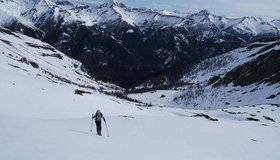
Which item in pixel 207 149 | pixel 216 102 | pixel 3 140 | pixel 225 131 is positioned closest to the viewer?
pixel 3 140

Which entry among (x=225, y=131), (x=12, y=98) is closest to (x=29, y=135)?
(x=12, y=98)

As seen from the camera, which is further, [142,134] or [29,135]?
[142,134]

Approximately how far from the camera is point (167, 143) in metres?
35.0

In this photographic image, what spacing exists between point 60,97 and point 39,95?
5197mm

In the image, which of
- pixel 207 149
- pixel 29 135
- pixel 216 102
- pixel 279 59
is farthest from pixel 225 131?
pixel 279 59

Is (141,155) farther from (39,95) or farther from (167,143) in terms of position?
(39,95)

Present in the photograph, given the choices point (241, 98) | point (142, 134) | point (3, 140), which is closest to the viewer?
point (3, 140)

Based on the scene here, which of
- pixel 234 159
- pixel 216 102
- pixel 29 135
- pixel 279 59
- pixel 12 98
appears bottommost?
pixel 234 159

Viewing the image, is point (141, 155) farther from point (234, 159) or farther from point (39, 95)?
point (39, 95)

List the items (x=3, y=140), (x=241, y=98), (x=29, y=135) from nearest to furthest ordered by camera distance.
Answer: (x=3, y=140), (x=29, y=135), (x=241, y=98)

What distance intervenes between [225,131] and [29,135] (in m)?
32.7

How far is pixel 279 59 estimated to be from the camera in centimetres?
18575

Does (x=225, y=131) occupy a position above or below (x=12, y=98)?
below

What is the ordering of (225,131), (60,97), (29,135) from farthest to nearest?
(60,97)
(225,131)
(29,135)
